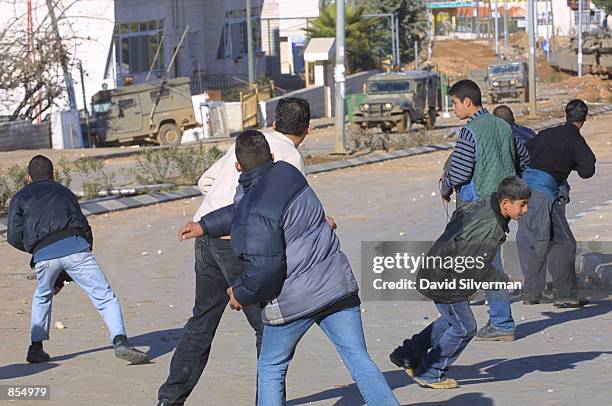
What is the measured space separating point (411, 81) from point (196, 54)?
716 inches

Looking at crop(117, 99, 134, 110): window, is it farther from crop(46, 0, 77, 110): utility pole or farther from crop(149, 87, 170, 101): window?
crop(46, 0, 77, 110): utility pole

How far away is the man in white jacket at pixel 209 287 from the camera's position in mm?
6730

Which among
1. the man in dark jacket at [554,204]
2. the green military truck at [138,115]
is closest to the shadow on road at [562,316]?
the man in dark jacket at [554,204]

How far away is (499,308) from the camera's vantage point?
350 inches

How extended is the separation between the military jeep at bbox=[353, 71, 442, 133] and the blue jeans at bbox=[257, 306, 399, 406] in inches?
1262

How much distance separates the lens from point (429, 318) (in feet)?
33.3

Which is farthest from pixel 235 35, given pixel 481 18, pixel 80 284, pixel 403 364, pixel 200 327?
pixel 481 18

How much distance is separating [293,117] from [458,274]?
1616 millimetres

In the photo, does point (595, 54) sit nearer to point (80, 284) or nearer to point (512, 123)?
point (512, 123)

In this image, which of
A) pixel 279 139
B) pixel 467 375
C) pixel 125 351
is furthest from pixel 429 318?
pixel 279 139

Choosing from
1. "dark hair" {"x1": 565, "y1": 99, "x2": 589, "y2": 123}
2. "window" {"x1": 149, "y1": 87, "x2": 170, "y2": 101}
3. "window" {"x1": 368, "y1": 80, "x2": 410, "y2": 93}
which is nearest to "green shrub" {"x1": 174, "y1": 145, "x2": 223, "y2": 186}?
"dark hair" {"x1": 565, "y1": 99, "x2": 589, "y2": 123}

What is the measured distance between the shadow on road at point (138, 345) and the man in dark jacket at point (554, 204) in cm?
304

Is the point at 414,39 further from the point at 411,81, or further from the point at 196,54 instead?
the point at 411,81

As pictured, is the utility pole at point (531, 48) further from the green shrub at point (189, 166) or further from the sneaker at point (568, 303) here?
the sneaker at point (568, 303)
